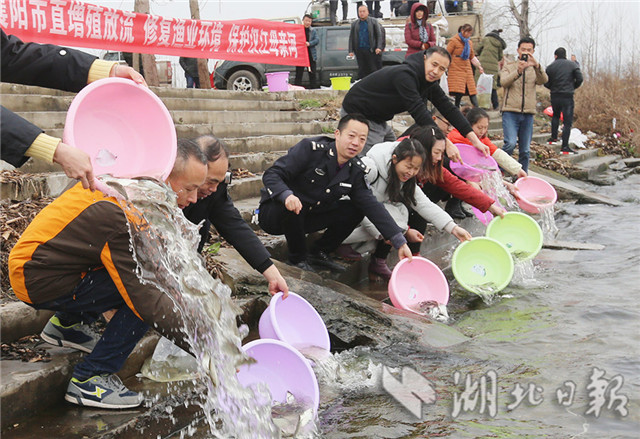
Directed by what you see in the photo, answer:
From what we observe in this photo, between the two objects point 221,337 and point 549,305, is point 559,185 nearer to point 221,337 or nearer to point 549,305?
point 549,305

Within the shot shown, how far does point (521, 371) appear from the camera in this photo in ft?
11.3

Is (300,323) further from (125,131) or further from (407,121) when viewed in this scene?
(407,121)

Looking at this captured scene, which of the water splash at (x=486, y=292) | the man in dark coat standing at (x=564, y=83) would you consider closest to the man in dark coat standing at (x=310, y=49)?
the man in dark coat standing at (x=564, y=83)

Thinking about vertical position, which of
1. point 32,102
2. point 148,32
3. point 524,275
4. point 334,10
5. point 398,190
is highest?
point 334,10

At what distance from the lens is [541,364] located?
11.7 feet

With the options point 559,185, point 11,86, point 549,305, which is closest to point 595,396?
point 549,305

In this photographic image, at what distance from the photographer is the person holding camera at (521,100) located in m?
8.91

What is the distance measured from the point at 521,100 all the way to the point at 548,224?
2.32 m

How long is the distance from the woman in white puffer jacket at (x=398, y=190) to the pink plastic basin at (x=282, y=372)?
2.32m

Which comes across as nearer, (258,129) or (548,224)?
(548,224)

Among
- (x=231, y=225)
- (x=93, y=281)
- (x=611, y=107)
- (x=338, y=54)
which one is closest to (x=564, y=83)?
(x=338, y=54)

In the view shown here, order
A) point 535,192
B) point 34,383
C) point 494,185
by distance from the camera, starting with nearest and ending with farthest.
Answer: point 34,383, point 494,185, point 535,192

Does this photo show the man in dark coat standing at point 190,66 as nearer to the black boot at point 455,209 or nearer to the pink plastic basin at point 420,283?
the black boot at point 455,209

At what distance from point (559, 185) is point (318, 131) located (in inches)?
150
